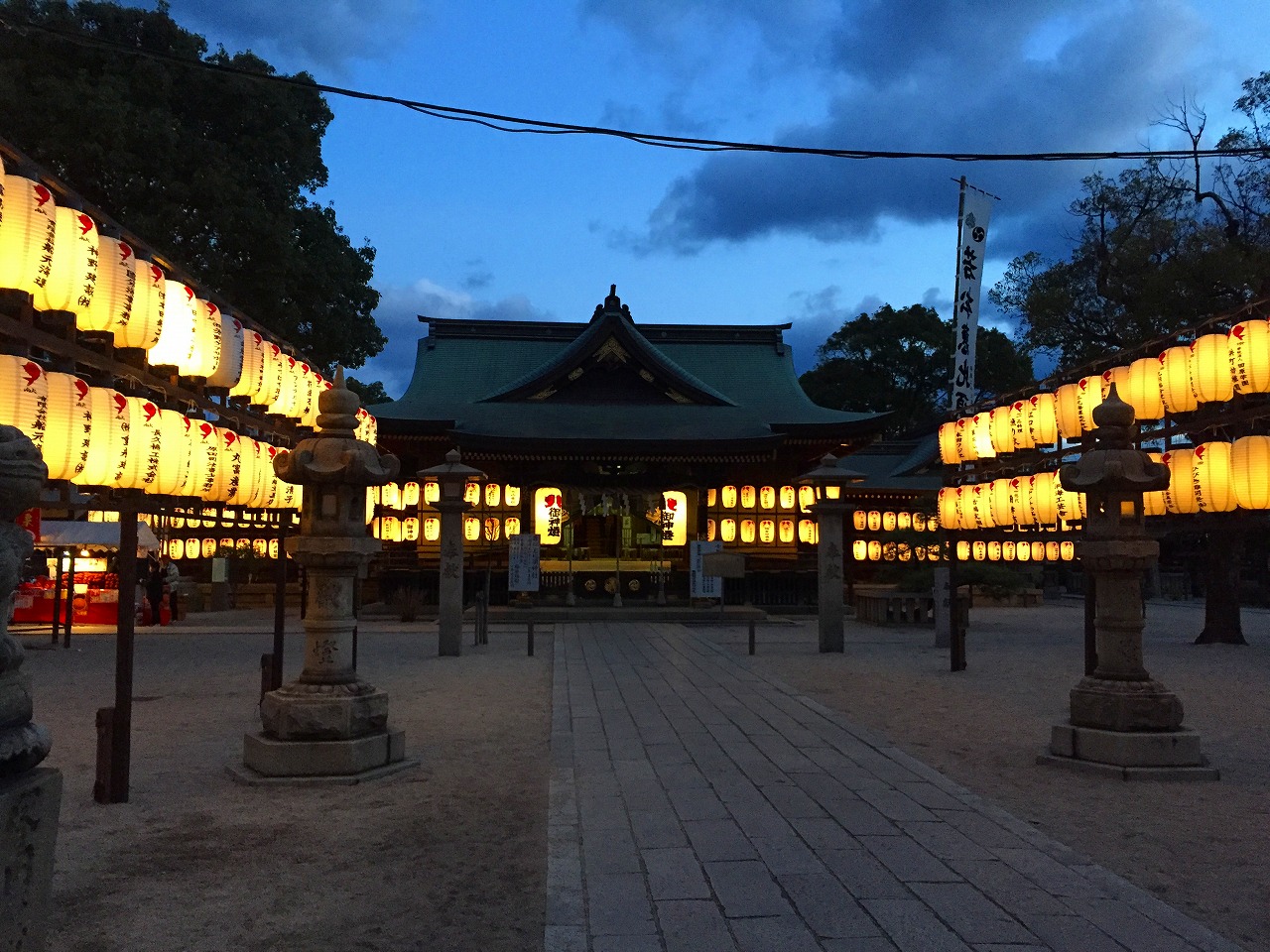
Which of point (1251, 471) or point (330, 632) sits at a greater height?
point (1251, 471)

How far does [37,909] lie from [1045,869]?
417 centimetres

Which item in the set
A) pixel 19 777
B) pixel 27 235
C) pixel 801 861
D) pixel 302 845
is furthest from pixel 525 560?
pixel 19 777

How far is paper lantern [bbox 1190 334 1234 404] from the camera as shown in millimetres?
11547

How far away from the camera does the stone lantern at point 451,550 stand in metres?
14.5

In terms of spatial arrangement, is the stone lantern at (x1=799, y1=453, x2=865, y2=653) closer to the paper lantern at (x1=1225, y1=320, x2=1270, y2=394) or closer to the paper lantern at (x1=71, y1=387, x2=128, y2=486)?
the paper lantern at (x1=1225, y1=320, x2=1270, y2=394)

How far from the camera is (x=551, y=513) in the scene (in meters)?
26.8

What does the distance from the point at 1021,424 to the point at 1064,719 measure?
25.4 ft

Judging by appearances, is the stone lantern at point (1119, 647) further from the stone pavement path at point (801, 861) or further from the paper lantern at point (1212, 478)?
the paper lantern at point (1212, 478)

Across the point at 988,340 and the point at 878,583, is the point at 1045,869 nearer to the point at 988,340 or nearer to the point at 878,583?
the point at 878,583

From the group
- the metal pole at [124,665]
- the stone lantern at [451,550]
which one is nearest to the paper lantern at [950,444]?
the stone lantern at [451,550]

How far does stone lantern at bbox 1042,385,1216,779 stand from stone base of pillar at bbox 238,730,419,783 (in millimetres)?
5086

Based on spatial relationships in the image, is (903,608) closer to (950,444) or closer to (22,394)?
(950,444)

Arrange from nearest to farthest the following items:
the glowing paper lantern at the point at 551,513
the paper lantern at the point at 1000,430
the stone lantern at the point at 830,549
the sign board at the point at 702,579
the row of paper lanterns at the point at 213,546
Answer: the stone lantern at the point at 830,549
the paper lantern at the point at 1000,430
the sign board at the point at 702,579
the row of paper lanterns at the point at 213,546
the glowing paper lantern at the point at 551,513

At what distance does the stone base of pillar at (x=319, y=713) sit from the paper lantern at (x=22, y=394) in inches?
102
